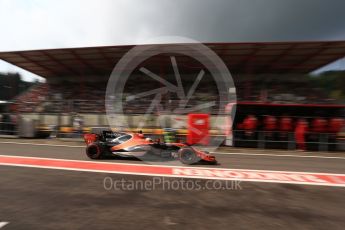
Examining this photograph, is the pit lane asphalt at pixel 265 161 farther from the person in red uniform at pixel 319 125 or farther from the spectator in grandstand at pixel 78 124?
the spectator in grandstand at pixel 78 124

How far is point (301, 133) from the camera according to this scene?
1558 cm

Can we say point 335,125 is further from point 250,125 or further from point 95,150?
point 95,150

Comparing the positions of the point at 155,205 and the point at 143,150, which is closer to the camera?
the point at 155,205

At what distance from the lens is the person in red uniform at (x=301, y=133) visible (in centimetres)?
1555

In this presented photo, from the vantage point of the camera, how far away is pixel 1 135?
19312 millimetres

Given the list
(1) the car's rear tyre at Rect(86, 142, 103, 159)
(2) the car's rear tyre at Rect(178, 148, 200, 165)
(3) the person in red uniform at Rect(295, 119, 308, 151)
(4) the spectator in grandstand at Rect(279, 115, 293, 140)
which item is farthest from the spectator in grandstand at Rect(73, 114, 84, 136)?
(3) the person in red uniform at Rect(295, 119, 308, 151)

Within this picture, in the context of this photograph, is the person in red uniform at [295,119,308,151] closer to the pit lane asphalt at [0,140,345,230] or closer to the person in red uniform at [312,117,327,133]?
the person in red uniform at [312,117,327,133]

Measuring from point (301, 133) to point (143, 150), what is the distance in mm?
8577

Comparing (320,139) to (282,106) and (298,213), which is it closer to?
(282,106)

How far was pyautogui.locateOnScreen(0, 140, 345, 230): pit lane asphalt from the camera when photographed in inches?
215

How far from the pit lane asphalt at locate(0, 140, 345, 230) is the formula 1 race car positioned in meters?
1.85

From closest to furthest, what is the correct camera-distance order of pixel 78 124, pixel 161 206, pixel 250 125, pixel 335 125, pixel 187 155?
pixel 161 206 → pixel 187 155 → pixel 335 125 → pixel 250 125 → pixel 78 124

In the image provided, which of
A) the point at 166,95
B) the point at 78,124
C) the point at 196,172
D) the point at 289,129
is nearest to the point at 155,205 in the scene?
the point at 196,172

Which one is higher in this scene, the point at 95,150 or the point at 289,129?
the point at 289,129
